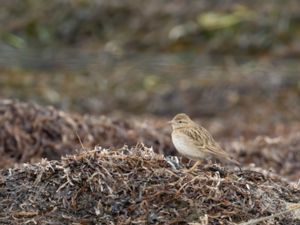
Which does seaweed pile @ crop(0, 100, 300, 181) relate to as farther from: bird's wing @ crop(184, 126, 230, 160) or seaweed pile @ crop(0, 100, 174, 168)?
bird's wing @ crop(184, 126, 230, 160)

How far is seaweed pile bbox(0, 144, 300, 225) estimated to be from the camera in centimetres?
718

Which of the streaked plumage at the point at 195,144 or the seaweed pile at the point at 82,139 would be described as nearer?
the streaked plumage at the point at 195,144

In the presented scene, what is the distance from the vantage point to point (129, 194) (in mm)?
7332

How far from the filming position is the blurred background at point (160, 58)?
62.4 ft

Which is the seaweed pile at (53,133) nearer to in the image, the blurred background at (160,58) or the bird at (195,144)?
the bird at (195,144)

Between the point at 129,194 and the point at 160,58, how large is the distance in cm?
1489

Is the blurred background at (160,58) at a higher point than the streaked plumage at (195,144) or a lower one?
higher

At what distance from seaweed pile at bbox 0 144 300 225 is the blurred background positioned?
29.5 ft

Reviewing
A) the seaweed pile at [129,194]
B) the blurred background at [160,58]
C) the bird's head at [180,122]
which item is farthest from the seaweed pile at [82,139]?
the seaweed pile at [129,194]

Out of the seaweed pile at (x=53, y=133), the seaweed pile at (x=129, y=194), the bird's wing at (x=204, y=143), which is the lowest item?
the seaweed pile at (x=129, y=194)

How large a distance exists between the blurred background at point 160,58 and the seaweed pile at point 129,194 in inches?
354

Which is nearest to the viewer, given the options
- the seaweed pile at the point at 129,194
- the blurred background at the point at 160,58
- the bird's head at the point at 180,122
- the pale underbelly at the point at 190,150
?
the seaweed pile at the point at 129,194

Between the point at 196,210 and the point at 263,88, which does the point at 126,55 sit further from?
the point at 196,210

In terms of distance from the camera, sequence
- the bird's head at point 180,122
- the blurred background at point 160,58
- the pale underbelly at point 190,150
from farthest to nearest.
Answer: the blurred background at point 160,58 → the bird's head at point 180,122 → the pale underbelly at point 190,150
